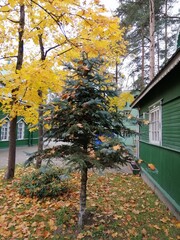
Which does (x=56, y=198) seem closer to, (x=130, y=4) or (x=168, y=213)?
(x=168, y=213)

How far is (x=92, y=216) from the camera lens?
426cm

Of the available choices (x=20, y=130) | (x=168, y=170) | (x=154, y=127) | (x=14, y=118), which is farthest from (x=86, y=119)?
(x=20, y=130)

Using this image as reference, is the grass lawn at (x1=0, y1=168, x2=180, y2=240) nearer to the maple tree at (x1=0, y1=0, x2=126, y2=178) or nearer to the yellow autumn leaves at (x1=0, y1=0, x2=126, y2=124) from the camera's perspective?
the maple tree at (x1=0, y1=0, x2=126, y2=178)

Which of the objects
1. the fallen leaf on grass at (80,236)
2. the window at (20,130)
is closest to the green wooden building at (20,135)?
the window at (20,130)

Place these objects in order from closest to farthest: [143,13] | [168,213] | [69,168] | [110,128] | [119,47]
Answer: [69,168], [110,128], [168,213], [119,47], [143,13]

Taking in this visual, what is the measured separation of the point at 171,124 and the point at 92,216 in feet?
8.95

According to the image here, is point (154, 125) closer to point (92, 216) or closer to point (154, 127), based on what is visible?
point (154, 127)

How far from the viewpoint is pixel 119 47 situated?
9914mm

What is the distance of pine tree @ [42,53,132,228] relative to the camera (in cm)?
369

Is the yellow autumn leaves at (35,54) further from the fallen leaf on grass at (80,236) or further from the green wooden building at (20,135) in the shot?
the green wooden building at (20,135)

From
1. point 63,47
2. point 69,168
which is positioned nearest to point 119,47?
point 63,47

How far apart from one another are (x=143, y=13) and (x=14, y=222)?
13.9 meters

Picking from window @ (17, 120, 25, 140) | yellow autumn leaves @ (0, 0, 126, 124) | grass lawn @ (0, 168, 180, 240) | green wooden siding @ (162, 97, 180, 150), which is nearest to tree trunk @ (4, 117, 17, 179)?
yellow autumn leaves @ (0, 0, 126, 124)

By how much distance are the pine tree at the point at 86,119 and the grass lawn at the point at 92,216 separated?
1.23 ft
